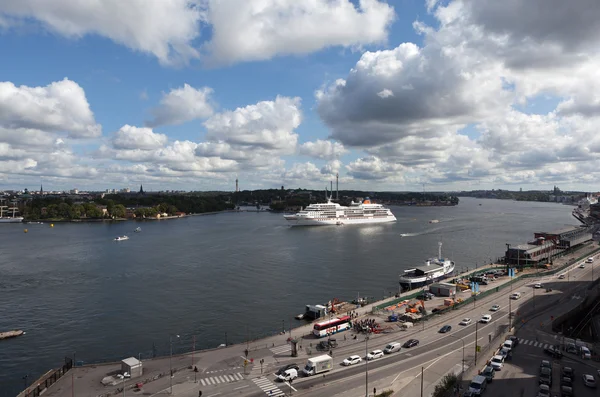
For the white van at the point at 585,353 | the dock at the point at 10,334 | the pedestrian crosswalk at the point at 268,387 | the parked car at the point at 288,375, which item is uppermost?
the white van at the point at 585,353

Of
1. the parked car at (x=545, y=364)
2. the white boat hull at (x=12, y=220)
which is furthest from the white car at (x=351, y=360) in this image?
the white boat hull at (x=12, y=220)

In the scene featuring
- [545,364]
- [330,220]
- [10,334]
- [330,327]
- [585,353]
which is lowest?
[10,334]

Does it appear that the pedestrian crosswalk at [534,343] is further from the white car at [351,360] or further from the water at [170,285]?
the water at [170,285]

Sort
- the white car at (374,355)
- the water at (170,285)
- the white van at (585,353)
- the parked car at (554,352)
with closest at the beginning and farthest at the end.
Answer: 1. the parked car at (554,352)
2. the white van at (585,353)
3. the white car at (374,355)
4. the water at (170,285)

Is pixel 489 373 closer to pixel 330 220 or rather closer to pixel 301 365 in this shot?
pixel 301 365

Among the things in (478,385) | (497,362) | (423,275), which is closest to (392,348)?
(497,362)

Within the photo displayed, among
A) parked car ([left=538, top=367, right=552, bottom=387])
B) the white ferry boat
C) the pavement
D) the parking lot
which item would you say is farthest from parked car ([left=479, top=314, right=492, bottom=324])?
the white ferry boat
